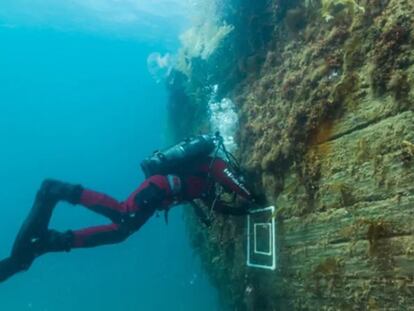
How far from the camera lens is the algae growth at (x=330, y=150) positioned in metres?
3.92

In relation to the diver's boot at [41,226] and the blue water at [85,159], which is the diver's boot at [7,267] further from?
the blue water at [85,159]

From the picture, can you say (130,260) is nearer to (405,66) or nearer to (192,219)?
(192,219)

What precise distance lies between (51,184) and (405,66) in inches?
194

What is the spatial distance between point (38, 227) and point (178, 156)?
220 cm

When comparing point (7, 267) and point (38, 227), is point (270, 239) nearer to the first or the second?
point (38, 227)

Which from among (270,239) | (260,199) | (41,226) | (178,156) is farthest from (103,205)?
(270,239)

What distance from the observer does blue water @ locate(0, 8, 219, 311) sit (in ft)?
154

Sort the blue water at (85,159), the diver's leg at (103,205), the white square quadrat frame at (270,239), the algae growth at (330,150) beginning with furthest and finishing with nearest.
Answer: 1. the blue water at (85,159)
2. the diver's leg at (103,205)
3. the white square quadrat frame at (270,239)
4. the algae growth at (330,150)

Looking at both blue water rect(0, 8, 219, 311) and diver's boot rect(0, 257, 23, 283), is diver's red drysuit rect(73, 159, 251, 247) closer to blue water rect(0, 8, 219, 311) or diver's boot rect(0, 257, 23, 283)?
diver's boot rect(0, 257, 23, 283)

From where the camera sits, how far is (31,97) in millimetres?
65750

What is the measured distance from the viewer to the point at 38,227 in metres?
6.04

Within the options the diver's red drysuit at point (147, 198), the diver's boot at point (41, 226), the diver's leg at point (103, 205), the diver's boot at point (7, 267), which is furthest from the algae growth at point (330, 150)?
the diver's boot at point (7, 267)

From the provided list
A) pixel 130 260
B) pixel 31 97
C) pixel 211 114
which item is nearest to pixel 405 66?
pixel 211 114

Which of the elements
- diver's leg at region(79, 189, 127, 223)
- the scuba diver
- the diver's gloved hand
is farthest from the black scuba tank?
the diver's gloved hand
